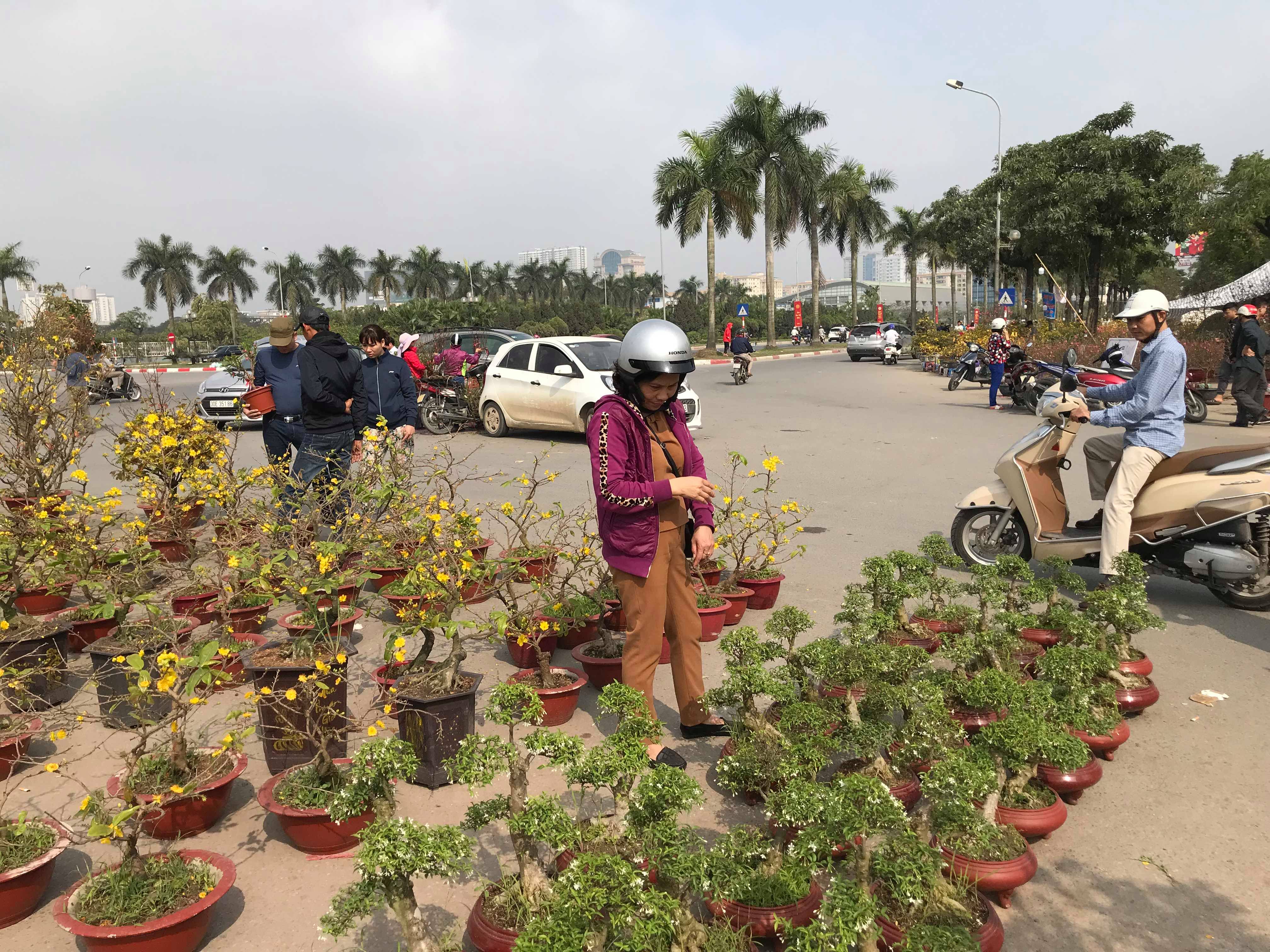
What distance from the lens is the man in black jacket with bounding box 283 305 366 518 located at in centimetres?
598

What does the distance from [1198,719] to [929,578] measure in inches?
53.9

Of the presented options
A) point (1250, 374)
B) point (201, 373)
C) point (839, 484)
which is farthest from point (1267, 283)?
point (201, 373)

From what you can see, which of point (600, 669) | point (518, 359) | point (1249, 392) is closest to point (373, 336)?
point (600, 669)

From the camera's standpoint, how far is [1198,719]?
164 inches

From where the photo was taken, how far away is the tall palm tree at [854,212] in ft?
149

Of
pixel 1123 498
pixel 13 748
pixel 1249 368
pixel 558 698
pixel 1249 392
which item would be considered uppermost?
pixel 1249 368

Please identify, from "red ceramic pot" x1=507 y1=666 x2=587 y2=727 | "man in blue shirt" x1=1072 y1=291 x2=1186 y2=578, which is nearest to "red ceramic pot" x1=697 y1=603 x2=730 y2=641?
"red ceramic pot" x1=507 y1=666 x2=587 y2=727

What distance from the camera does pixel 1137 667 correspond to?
14.0 feet

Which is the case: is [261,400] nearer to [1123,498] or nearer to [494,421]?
[1123,498]

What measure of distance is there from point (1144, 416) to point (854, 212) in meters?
45.4

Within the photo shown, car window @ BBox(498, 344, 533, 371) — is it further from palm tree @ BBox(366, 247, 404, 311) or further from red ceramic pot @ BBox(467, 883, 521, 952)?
palm tree @ BBox(366, 247, 404, 311)

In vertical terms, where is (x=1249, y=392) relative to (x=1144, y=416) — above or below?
below

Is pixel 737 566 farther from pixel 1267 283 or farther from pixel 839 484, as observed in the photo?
pixel 1267 283

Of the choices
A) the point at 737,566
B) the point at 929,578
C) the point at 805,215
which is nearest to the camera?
the point at 929,578
